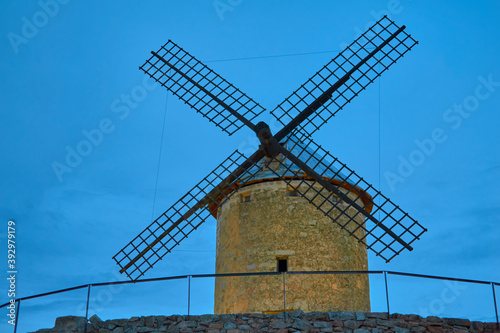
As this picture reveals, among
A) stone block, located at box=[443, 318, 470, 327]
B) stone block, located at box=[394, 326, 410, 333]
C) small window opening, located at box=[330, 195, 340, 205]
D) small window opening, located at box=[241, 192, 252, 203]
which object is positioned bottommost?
stone block, located at box=[394, 326, 410, 333]

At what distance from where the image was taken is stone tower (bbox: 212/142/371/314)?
476 inches

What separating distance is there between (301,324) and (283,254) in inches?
99.9

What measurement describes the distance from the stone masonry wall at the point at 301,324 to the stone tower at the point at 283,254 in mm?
1861

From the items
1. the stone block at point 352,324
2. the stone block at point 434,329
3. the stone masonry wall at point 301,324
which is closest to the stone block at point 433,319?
the stone masonry wall at point 301,324

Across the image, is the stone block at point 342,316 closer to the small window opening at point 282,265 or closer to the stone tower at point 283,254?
the stone tower at point 283,254

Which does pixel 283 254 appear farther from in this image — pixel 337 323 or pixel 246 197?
pixel 337 323

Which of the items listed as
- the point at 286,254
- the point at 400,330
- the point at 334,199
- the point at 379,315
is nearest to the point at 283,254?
the point at 286,254

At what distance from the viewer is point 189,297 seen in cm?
1051

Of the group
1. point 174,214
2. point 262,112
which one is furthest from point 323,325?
point 262,112

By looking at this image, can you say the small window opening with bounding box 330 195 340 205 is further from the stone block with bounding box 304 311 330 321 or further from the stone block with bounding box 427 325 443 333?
the stone block with bounding box 427 325 443 333

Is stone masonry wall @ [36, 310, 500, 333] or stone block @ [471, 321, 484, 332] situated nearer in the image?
stone masonry wall @ [36, 310, 500, 333]

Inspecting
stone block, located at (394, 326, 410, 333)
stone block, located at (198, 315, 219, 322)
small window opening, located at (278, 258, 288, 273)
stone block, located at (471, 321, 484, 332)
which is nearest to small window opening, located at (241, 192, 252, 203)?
small window opening, located at (278, 258, 288, 273)

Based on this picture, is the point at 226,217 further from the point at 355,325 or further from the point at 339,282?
the point at 355,325

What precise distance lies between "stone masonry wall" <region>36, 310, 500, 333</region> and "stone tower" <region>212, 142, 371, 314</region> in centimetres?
186
